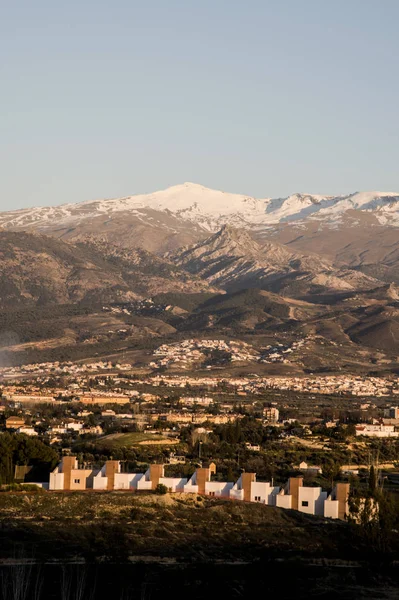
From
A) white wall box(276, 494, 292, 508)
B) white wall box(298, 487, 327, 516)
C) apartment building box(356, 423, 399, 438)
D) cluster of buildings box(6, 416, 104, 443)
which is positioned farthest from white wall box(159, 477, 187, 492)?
apartment building box(356, 423, 399, 438)

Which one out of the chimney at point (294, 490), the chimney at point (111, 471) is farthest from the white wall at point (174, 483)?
the chimney at point (294, 490)

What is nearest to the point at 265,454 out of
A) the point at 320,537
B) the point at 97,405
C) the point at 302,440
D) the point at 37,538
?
the point at 302,440

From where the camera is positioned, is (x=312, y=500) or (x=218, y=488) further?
(x=218, y=488)

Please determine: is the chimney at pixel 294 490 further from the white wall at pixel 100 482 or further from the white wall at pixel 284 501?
the white wall at pixel 100 482

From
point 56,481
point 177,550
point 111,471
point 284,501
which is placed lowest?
point 177,550

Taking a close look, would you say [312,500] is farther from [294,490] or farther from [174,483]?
[174,483]

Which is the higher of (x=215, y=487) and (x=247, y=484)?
(x=247, y=484)

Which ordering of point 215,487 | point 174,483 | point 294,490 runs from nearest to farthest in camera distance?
point 294,490 → point 174,483 → point 215,487

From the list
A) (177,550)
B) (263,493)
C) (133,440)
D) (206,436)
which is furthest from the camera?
(206,436)

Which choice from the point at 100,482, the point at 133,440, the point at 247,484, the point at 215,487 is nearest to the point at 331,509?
the point at 247,484
